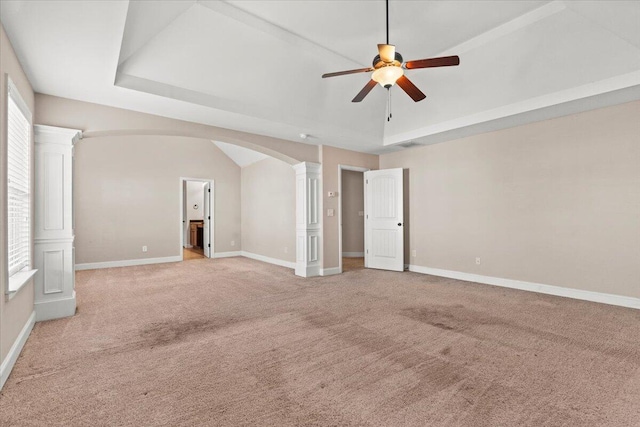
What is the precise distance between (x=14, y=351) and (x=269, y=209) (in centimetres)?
555

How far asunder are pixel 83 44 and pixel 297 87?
8.04 feet

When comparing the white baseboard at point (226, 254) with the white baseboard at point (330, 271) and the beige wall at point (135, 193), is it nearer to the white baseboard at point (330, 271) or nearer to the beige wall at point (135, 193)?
the beige wall at point (135, 193)

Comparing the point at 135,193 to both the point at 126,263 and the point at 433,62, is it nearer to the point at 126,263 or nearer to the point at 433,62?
the point at 126,263

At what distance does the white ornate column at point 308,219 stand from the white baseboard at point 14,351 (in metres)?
3.71

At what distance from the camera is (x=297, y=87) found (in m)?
4.30

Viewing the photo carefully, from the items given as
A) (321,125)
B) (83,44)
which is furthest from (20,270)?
(321,125)

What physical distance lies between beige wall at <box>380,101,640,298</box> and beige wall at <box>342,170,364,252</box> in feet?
8.51

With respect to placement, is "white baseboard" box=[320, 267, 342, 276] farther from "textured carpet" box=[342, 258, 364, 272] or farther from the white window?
the white window

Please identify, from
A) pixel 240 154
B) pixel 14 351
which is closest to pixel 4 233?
pixel 14 351

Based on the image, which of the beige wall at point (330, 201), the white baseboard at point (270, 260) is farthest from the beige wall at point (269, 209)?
the beige wall at point (330, 201)

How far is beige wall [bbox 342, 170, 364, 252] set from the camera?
331 inches

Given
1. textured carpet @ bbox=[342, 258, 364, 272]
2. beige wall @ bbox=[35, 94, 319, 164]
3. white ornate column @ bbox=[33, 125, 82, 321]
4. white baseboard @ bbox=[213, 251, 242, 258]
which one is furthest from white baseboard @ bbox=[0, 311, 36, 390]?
white baseboard @ bbox=[213, 251, 242, 258]

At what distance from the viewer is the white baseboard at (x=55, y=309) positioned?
130 inches

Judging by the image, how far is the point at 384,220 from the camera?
6316mm
